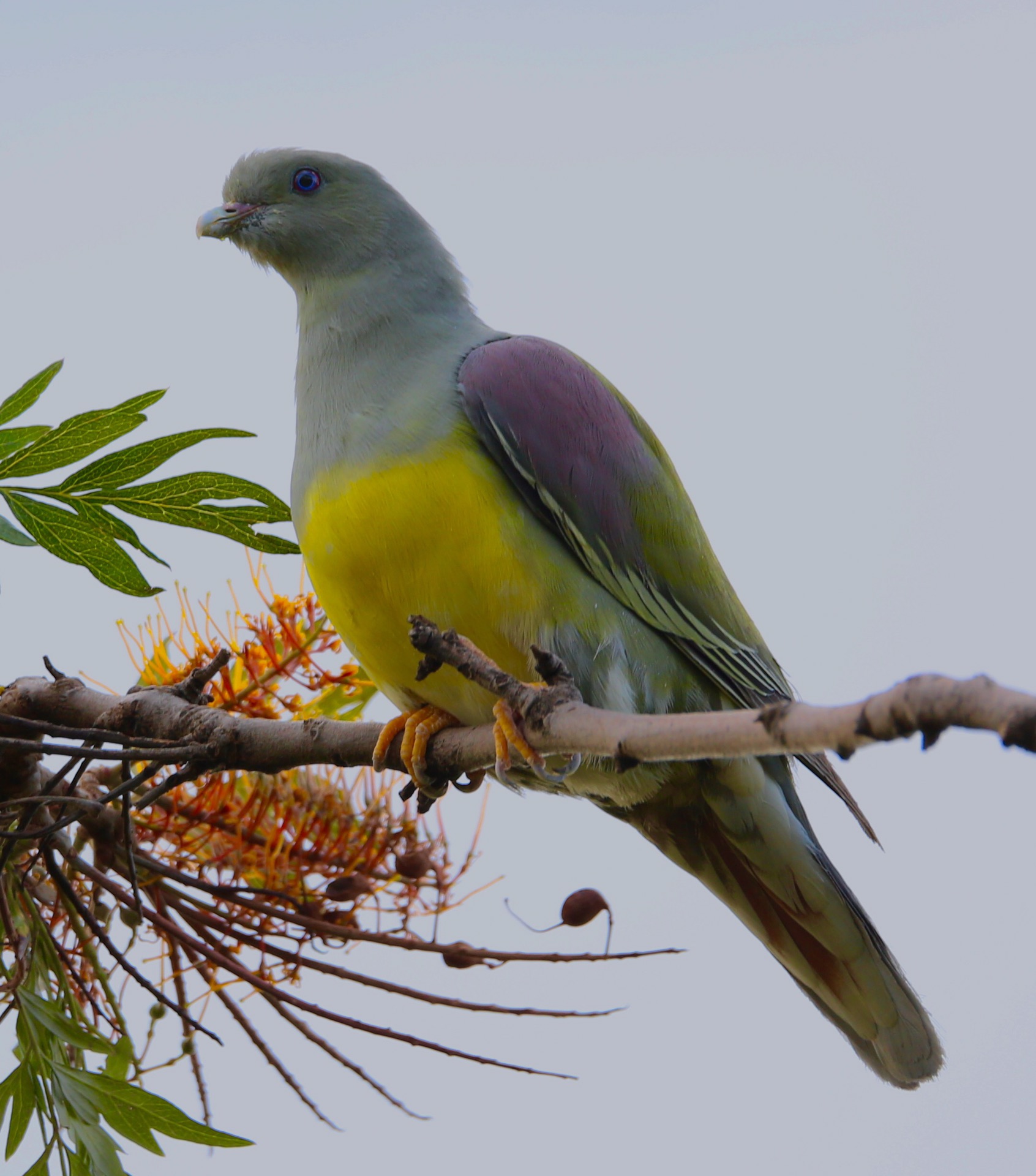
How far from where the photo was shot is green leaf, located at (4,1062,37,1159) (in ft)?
4.87

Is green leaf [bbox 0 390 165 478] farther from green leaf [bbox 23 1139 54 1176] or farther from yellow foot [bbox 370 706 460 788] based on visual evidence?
green leaf [bbox 23 1139 54 1176]

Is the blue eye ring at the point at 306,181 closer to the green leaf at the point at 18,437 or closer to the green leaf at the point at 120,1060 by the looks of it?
the green leaf at the point at 18,437

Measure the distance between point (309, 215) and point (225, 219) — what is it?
16 cm

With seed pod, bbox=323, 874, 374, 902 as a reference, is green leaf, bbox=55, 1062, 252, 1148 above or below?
below

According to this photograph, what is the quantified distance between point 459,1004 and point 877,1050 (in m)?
0.94

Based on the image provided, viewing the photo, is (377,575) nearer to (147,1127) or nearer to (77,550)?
(77,550)

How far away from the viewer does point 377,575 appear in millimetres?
1766

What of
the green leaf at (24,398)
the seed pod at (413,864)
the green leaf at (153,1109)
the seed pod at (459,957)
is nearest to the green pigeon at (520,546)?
the seed pod at (413,864)

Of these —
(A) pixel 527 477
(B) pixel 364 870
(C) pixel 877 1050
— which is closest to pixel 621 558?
(A) pixel 527 477

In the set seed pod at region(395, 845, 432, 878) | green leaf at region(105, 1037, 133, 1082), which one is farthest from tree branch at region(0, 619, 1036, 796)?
green leaf at region(105, 1037, 133, 1082)

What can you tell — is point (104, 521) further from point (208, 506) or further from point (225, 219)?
point (225, 219)

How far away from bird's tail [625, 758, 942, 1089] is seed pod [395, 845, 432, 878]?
1.55 ft

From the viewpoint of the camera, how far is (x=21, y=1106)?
1.50 meters

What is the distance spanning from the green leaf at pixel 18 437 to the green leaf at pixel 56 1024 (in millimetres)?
704
